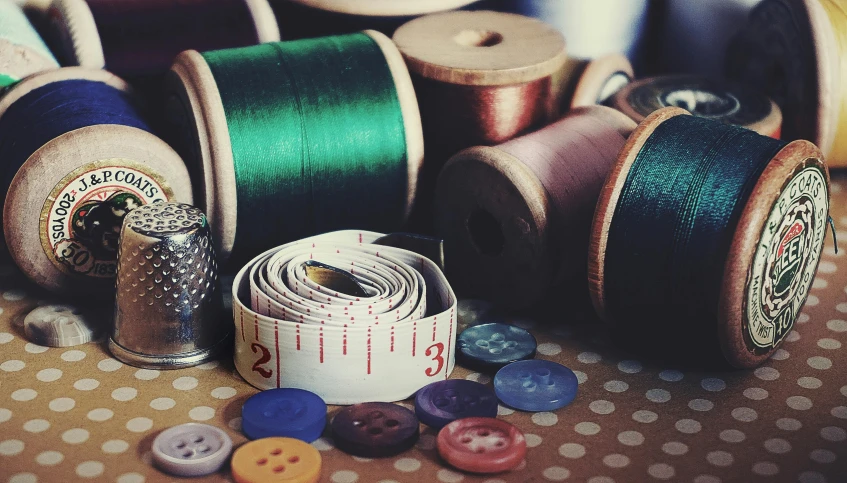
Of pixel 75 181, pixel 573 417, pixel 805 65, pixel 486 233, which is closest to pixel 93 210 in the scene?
pixel 75 181

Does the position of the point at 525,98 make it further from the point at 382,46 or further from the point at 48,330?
the point at 48,330

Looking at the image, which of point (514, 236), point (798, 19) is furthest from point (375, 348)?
point (798, 19)

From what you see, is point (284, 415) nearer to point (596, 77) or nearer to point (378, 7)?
point (378, 7)

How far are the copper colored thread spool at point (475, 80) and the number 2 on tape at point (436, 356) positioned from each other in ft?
1.98

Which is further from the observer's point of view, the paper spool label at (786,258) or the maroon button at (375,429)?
the paper spool label at (786,258)

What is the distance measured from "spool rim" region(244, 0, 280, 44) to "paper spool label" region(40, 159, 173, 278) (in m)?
0.59

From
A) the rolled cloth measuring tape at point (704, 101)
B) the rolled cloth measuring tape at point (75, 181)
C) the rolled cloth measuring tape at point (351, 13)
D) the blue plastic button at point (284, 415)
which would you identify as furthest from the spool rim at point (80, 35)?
the rolled cloth measuring tape at point (704, 101)

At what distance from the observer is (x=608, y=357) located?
2172mm

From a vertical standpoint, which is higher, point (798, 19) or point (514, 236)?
A: point (798, 19)

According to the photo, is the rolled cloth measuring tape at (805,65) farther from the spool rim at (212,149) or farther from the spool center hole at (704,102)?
the spool rim at (212,149)

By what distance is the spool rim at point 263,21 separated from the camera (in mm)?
2654

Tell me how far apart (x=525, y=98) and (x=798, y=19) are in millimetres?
879

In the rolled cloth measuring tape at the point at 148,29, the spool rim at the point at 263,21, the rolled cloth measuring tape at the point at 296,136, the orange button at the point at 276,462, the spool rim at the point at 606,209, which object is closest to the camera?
the orange button at the point at 276,462

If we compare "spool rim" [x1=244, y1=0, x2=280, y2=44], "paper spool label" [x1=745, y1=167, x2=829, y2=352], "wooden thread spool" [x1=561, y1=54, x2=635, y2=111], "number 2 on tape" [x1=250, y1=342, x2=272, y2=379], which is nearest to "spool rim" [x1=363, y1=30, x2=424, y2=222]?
"spool rim" [x1=244, y1=0, x2=280, y2=44]
